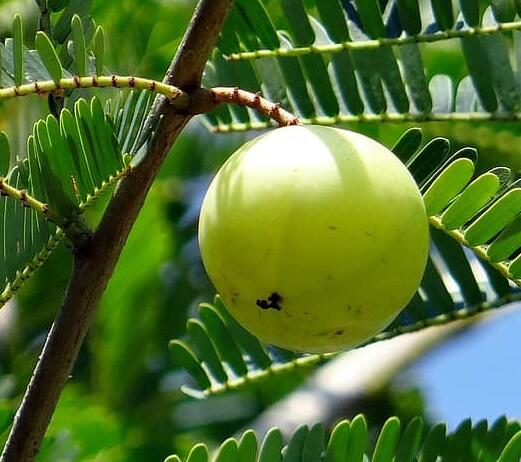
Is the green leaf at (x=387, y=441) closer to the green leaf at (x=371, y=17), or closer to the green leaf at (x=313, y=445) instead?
the green leaf at (x=313, y=445)

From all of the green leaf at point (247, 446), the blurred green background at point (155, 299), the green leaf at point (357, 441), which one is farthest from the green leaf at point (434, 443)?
the blurred green background at point (155, 299)

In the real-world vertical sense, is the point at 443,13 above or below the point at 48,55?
below

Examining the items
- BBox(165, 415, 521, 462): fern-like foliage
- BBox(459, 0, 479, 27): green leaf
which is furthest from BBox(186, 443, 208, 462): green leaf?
BBox(459, 0, 479, 27): green leaf

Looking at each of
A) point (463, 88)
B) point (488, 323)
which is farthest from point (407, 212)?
point (488, 323)

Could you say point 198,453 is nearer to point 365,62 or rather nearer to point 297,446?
point 297,446

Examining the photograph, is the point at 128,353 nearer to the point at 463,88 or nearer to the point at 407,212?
the point at 463,88

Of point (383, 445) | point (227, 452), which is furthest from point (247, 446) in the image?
point (383, 445)

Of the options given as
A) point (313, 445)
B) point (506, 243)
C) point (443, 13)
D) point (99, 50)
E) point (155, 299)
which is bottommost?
point (155, 299)
